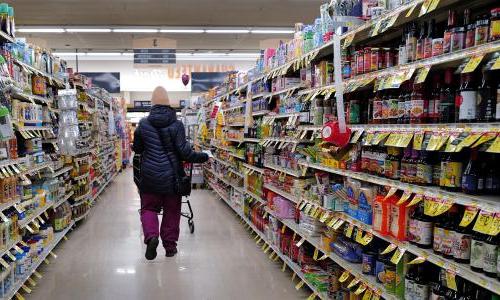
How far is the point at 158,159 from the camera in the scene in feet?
15.2

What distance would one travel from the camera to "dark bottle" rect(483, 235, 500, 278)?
1.98m

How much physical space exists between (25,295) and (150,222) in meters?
1.31

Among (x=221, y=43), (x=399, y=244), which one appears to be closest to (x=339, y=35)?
(x=399, y=244)

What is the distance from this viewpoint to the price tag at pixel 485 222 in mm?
1923

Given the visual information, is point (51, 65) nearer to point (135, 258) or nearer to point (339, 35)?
point (135, 258)

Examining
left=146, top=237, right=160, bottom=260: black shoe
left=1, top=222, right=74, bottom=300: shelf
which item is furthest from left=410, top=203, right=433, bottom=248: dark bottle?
left=1, top=222, right=74, bottom=300: shelf

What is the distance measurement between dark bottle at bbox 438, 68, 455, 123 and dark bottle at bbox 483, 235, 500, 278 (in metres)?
0.62

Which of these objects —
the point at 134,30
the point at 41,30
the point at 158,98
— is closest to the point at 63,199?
the point at 158,98

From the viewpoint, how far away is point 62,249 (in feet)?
19.6

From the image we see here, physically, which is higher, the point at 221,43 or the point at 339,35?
the point at 221,43

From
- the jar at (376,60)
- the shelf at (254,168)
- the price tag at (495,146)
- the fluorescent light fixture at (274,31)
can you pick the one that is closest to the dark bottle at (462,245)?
the price tag at (495,146)

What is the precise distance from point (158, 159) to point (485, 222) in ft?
10.9

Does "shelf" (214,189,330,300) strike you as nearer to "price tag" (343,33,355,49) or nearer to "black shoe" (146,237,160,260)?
"black shoe" (146,237,160,260)

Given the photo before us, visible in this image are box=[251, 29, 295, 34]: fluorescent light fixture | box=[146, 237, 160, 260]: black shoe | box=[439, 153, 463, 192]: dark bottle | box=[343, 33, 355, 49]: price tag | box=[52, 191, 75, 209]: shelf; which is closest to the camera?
box=[439, 153, 463, 192]: dark bottle
